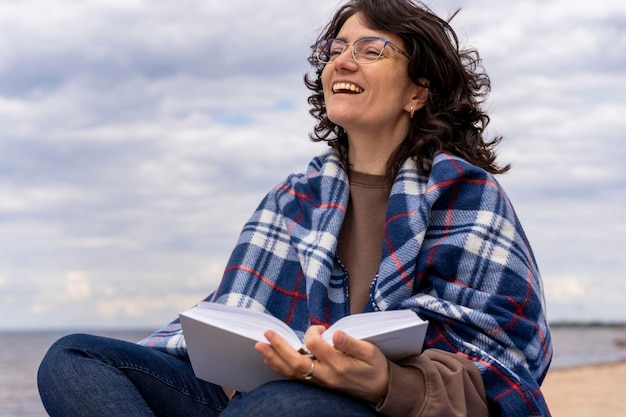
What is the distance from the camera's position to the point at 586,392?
8.69m

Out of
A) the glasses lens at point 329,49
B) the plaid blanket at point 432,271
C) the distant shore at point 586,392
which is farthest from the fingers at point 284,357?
the distant shore at point 586,392

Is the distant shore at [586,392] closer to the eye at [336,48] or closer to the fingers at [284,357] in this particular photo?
the eye at [336,48]

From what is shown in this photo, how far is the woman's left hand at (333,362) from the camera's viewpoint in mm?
1460

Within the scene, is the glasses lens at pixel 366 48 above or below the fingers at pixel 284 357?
above

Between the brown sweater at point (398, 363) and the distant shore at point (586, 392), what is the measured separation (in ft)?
17.0

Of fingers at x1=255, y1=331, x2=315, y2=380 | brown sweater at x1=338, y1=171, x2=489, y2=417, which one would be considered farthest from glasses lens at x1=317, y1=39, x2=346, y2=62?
fingers at x1=255, y1=331, x2=315, y2=380

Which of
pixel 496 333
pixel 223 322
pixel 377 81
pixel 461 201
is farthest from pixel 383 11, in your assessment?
pixel 223 322

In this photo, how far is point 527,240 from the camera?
2068mm

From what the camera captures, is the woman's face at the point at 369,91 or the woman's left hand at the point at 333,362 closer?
the woman's left hand at the point at 333,362

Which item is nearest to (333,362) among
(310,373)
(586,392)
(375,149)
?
(310,373)

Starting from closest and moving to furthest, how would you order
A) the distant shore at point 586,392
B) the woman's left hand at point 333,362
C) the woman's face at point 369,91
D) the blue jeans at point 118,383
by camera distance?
the woman's left hand at point 333,362 → the blue jeans at point 118,383 → the woman's face at point 369,91 → the distant shore at point 586,392

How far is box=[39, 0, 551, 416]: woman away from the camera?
1554 millimetres

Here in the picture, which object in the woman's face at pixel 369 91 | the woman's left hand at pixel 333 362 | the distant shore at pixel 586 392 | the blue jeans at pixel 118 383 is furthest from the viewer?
the distant shore at pixel 586 392

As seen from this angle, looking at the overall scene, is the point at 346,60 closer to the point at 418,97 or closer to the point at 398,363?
the point at 418,97
